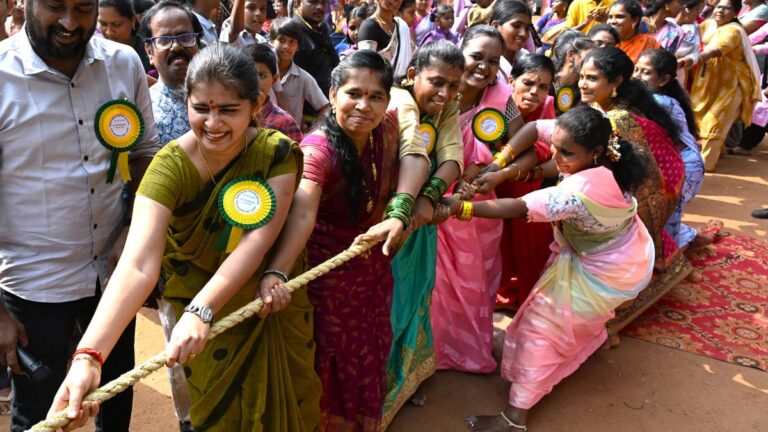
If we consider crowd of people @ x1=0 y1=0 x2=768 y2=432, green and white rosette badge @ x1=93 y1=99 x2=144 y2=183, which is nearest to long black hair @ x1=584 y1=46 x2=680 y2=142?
crowd of people @ x1=0 y1=0 x2=768 y2=432

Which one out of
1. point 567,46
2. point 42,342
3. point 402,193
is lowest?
point 42,342

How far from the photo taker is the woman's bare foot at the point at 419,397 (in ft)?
Result: 10.4

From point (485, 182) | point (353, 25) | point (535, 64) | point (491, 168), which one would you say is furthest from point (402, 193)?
point (353, 25)

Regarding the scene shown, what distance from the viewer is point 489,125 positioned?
127 inches

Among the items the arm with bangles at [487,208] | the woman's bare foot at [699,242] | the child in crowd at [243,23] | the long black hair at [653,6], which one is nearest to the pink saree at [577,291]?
the arm with bangles at [487,208]

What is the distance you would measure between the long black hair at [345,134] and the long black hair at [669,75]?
312cm

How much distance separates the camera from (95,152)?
6.89 feet

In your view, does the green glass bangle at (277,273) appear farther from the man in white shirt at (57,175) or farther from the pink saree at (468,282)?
the pink saree at (468,282)

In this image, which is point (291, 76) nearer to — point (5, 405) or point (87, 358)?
point (5, 405)

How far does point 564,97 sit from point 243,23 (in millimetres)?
2368

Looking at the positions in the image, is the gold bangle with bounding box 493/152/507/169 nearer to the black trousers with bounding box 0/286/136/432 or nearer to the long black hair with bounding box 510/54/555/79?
the long black hair with bounding box 510/54/555/79

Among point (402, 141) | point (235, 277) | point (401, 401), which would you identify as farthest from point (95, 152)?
point (401, 401)

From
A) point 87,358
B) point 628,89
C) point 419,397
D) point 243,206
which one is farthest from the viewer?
point 628,89

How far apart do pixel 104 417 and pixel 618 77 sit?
11.2 feet
